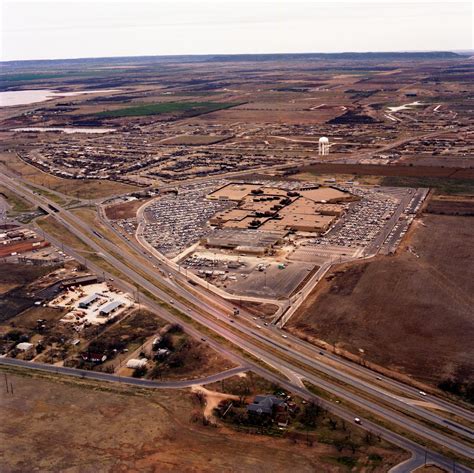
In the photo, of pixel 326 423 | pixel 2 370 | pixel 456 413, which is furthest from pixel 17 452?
pixel 456 413

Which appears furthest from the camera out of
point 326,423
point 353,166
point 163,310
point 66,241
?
point 353,166

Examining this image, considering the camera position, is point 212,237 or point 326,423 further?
point 212,237

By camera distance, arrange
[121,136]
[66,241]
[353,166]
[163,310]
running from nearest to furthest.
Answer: [163,310] < [66,241] < [353,166] < [121,136]

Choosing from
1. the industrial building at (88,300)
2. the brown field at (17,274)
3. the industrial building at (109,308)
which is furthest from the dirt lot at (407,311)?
the brown field at (17,274)

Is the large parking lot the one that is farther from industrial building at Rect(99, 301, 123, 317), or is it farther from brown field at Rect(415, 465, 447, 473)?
brown field at Rect(415, 465, 447, 473)

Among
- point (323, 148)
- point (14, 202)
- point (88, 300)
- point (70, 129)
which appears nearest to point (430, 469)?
point (88, 300)

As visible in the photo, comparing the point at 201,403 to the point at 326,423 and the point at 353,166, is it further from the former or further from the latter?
the point at 353,166

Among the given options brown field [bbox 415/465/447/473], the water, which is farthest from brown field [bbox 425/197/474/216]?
the water
